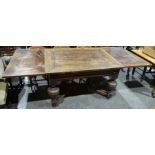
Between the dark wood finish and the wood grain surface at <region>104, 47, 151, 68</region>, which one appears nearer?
the dark wood finish

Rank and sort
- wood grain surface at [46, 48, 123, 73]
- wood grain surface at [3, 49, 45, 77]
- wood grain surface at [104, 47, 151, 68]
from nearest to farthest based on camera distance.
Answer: wood grain surface at [3, 49, 45, 77]
wood grain surface at [46, 48, 123, 73]
wood grain surface at [104, 47, 151, 68]

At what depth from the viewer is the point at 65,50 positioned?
2.81 metres

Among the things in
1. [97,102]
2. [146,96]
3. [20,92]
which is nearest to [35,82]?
[20,92]

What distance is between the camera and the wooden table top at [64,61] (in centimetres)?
208

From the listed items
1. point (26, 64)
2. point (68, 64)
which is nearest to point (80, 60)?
point (68, 64)

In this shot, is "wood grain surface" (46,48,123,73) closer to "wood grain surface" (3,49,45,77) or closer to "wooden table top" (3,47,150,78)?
"wooden table top" (3,47,150,78)

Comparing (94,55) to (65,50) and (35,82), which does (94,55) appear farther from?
(35,82)

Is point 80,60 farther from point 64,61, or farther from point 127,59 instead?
point 127,59

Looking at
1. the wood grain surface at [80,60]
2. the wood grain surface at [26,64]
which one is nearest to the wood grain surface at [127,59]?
the wood grain surface at [80,60]

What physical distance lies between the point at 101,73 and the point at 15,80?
188 centimetres

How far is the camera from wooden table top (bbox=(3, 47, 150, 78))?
208 centimetres

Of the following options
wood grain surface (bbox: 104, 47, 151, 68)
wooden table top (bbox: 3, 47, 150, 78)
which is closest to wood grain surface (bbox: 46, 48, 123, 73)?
wooden table top (bbox: 3, 47, 150, 78)

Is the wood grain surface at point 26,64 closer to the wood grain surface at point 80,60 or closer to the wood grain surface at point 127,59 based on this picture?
the wood grain surface at point 80,60

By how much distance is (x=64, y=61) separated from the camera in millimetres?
2352
